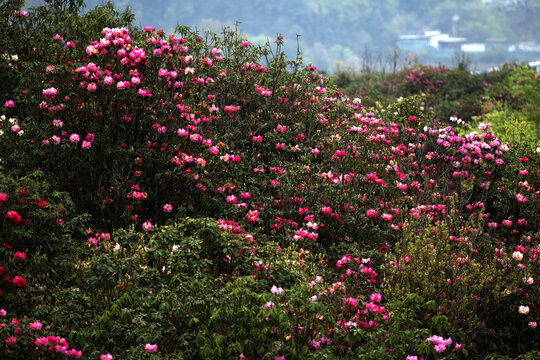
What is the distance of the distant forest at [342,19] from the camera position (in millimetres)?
90000

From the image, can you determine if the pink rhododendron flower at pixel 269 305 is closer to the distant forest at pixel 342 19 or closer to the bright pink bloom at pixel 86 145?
the bright pink bloom at pixel 86 145

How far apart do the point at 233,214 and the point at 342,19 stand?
3698 inches

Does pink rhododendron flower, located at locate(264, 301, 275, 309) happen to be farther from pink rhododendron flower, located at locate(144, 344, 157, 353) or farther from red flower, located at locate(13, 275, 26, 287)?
red flower, located at locate(13, 275, 26, 287)

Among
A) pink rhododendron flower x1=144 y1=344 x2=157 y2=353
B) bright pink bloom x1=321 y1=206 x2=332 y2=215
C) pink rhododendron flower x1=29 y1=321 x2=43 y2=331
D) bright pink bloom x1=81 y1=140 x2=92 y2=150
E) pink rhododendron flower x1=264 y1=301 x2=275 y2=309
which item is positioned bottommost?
pink rhododendron flower x1=144 y1=344 x2=157 y2=353

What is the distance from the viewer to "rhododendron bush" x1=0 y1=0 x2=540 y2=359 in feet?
12.9

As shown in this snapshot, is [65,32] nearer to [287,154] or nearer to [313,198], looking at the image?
[287,154]

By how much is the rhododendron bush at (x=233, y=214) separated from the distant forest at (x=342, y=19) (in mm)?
81763

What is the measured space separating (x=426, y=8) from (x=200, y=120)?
101977 millimetres

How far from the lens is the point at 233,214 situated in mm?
6367

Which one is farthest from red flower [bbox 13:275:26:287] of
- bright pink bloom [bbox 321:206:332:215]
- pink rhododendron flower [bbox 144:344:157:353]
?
bright pink bloom [bbox 321:206:332:215]

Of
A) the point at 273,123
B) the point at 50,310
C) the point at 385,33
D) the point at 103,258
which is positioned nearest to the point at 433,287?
the point at 103,258

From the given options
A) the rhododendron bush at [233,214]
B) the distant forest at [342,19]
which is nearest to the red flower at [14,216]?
the rhododendron bush at [233,214]

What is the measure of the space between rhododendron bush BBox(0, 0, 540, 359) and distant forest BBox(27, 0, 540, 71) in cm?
8176

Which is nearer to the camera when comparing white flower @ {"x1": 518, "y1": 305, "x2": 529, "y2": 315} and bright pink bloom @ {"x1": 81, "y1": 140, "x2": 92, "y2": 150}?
white flower @ {"x1": 518, "y1": 305, "x2": 529, "y2": 315}
